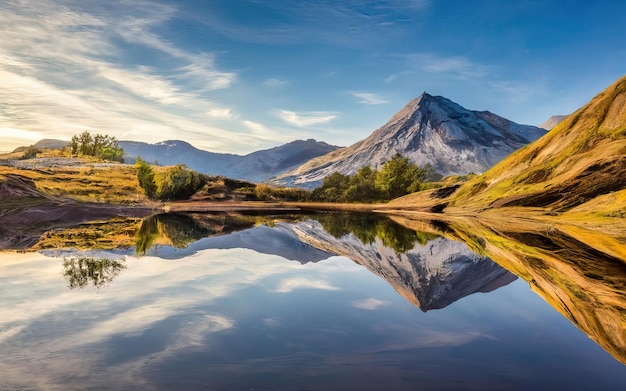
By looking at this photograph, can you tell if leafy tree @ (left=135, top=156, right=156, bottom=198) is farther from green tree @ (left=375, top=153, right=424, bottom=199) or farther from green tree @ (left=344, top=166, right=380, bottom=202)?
green tree @ (left=375, top=153, right=424, bottom=199)

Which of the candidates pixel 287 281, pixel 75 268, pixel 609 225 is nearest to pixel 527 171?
pixel 609 225

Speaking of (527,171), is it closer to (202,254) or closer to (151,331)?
(202,254)

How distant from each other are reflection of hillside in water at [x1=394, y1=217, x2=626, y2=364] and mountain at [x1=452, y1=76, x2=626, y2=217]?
21183 millimetres

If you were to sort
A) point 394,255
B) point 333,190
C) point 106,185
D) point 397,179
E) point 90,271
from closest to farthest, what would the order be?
point 90,271, point 394,255, point 106,185, point 397,179, point 333,190

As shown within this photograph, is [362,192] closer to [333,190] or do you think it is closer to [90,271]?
[333,190]

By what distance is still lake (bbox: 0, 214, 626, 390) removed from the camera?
6898mm

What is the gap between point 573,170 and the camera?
59281 millimetres

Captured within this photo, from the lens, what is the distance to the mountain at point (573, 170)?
2056 inches

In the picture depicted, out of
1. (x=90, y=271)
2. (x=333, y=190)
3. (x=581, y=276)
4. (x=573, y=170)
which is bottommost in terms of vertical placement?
(x=90, y=271)

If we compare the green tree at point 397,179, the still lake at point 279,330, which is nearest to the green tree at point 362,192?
the green tree at point 397,179

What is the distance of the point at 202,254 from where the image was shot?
21.1 metres

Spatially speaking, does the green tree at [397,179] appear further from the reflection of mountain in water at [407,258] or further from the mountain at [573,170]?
the reflection of mountain in water at [407,258]

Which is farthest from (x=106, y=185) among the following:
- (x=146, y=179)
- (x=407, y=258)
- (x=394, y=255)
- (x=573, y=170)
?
(x=573, y=170)

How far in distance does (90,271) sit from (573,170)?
63793 millimetres
